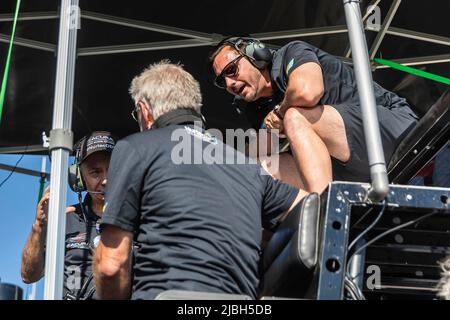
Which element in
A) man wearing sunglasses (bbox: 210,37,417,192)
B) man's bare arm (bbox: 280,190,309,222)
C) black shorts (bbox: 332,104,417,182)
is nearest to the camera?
man's bare arm (bbox: 280,190,309,222)

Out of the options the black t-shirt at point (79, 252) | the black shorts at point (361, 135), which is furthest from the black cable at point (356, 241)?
the black t-shirt at point (79, 252)

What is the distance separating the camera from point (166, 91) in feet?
10.6

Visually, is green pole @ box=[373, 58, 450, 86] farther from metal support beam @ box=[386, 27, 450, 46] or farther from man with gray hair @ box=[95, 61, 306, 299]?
man with gray hair @ box=[95, 61, 306, 299]

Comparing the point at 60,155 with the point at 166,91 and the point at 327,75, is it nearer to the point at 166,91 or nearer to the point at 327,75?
the point at 166,91

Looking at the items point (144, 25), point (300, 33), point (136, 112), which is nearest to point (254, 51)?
point (136, 112)

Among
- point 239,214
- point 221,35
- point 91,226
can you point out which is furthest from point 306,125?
point 221,35

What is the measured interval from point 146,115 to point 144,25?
93.8 inches

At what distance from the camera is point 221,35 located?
5691 millimetres

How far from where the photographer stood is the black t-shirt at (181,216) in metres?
2.72

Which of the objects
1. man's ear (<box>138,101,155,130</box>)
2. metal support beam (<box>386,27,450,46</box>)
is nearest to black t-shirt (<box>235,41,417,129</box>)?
man's ear (<box>138,101,155,130</box>)

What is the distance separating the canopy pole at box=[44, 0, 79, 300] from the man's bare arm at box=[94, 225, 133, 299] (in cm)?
16

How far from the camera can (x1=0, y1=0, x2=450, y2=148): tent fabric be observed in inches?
216

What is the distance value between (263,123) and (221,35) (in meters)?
1.67

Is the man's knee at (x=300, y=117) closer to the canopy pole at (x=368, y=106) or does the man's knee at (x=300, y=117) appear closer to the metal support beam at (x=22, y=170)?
the canopy pole at (x=368, y=106)
